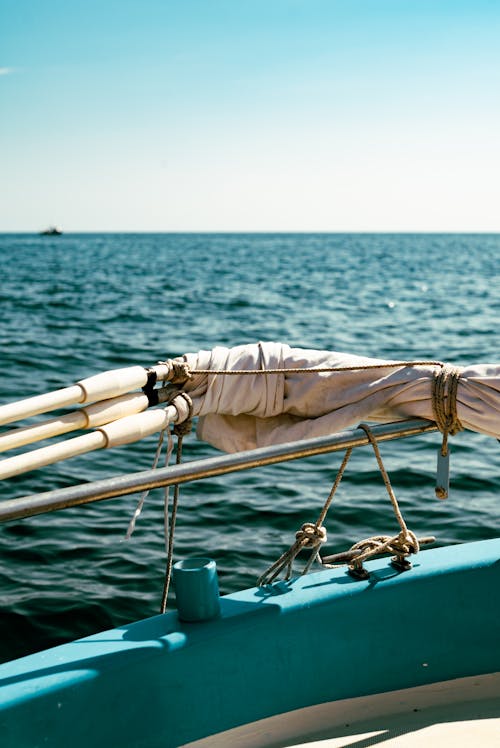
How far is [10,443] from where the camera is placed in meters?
1.91

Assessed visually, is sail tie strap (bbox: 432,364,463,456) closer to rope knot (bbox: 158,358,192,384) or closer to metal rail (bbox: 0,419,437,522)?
metal rail (bbox: 0,419,437,522)

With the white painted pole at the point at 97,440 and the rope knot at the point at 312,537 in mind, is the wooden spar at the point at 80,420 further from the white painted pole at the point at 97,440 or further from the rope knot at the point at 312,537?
the rope knot at the point at 312,537

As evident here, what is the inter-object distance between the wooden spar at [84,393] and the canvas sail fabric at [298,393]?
6.5 inches

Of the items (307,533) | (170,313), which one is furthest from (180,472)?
(170,313)

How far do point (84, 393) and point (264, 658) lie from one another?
0.79 metres

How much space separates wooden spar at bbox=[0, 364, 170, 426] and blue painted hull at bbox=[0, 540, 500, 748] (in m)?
0.57

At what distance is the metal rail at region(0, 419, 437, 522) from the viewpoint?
1.66 metres

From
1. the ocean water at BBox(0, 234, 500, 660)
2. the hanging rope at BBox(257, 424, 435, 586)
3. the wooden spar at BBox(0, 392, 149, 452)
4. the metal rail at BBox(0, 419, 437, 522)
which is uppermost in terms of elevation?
the wooden spar at BBox(0, 392, 149, 452)

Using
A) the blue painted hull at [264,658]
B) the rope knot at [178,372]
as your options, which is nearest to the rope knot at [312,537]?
the blue painted hull at [264,658]

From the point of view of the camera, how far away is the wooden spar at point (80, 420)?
6.29 ft

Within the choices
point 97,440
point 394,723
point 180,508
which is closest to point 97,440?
point 97,440

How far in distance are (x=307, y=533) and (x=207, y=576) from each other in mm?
336

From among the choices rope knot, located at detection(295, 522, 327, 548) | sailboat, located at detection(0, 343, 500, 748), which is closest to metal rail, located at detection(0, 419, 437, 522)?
sailboat, located at detection(0, 343, 500, 748)

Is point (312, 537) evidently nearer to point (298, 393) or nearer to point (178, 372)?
point (298, 393)
